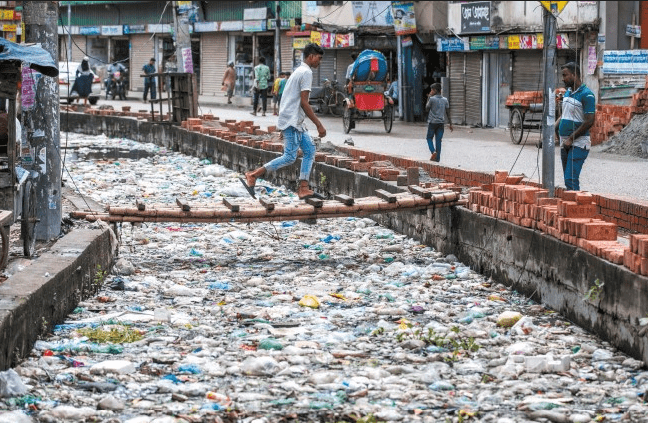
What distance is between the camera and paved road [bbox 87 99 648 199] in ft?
50.9

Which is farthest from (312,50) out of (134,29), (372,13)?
Answer: (134,29)

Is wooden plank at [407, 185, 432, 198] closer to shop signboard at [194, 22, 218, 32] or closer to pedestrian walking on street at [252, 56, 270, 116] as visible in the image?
pedestrian walking on street at [252, 56, 270, 116]

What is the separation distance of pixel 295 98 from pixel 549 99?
98.6 inches

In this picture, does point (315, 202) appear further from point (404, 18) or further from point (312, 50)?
point (404, 18)

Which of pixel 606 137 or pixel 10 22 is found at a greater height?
pixel 10 22

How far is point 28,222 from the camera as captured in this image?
28.9 ft

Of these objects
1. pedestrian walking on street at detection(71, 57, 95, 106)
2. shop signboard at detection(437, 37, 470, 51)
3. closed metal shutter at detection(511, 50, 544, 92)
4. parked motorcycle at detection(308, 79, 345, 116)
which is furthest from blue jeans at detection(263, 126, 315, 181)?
pedestrian walking on street at detection(71, 57, 95, 106)

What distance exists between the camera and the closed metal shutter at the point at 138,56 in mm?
53875

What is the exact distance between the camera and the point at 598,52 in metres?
24.8

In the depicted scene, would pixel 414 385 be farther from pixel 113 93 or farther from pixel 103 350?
pixel 113 93

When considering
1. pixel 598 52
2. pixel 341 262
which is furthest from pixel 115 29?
pixel 341 262

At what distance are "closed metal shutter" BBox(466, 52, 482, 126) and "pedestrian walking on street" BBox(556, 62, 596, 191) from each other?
18.8 metres

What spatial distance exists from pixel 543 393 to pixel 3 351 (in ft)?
9.76

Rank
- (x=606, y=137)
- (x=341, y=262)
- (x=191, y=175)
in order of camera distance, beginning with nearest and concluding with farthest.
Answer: (x=341, y=262), (x=191, y=175), (x=606, y=137)
